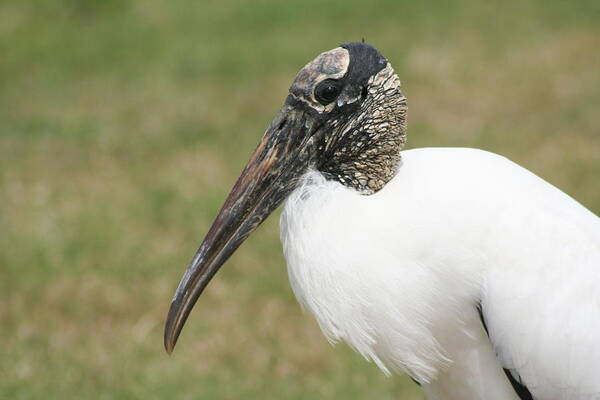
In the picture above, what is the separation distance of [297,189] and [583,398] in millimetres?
1011

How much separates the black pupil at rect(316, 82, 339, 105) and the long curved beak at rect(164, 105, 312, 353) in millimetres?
77

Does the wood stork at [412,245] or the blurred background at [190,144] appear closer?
the wood stork at [412,245]

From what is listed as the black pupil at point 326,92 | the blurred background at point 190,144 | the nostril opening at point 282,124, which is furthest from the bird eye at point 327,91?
the blurred background at point 190,144

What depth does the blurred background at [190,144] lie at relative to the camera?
4.11 metres

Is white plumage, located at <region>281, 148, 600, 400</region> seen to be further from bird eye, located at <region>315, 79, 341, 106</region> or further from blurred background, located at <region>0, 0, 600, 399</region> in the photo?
blurred background, located at <region>0, 0, 600, 399</region>

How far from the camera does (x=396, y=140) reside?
2750 millimetres

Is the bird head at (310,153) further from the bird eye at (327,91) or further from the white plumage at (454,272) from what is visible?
the white plumage at (454,272)

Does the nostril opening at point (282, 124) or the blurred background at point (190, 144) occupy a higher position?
the nostril opening at point (282, 124)

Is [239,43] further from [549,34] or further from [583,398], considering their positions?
[583,398]

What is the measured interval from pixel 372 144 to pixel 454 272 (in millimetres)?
469

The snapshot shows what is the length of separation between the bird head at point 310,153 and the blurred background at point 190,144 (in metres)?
1.36

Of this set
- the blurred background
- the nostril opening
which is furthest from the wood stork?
the blurred background

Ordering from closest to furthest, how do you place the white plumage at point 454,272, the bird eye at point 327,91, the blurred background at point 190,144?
the white plumage at point 454,272 < the bird eye at point 327,91 < the blurred background at point 190,144

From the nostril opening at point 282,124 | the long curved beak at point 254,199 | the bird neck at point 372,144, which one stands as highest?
the bird neck at point 372,144
